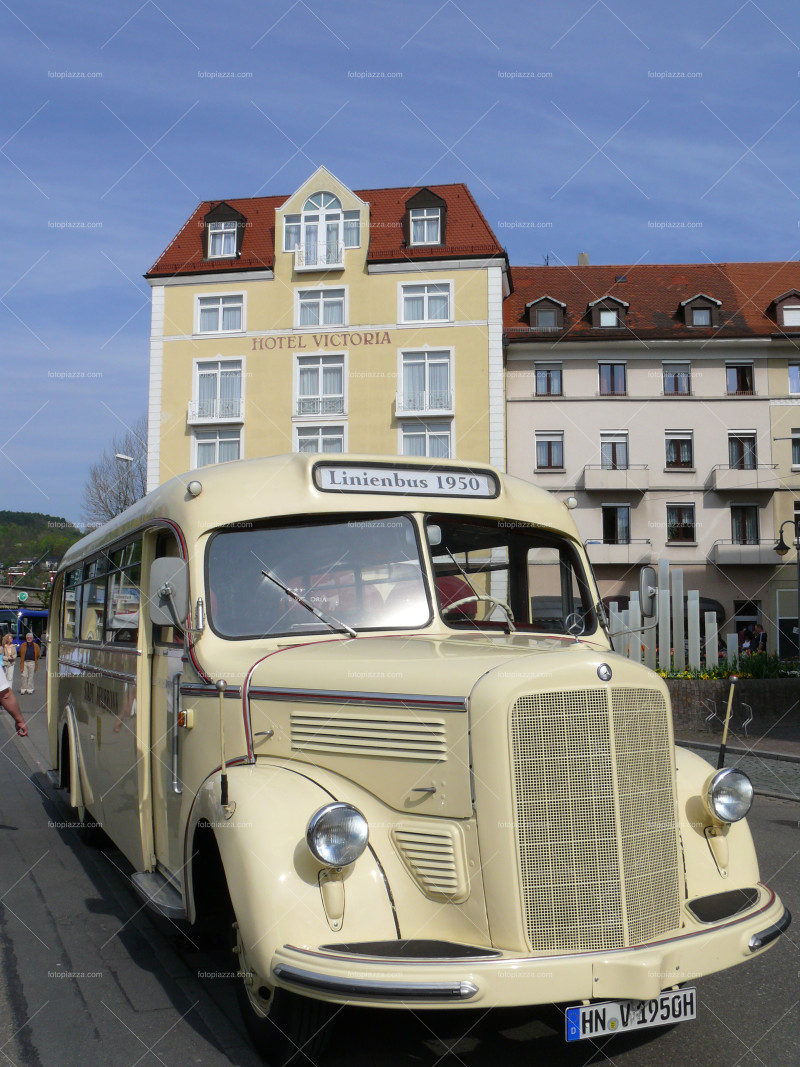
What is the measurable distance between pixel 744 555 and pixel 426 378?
14595 mm

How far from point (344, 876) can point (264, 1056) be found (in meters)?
0.85

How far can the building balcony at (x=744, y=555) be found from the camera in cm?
3909

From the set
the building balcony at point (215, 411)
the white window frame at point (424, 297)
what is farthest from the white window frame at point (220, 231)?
the white window frame at point (424, 297)

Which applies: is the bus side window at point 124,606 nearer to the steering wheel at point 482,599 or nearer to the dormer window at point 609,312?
the steering wheel at point 482,599

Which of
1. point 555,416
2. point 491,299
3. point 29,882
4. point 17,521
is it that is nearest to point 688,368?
point 555,416

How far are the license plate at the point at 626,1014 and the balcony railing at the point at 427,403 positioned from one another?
104 feet

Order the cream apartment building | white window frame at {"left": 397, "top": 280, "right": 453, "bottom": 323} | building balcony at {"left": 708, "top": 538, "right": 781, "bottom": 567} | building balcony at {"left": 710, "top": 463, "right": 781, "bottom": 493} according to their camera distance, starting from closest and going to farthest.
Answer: white window frame at {"left": 397, "top": 280, "right": 453, "bottom": 323} < building balcony at {"left": 708, "top": 538, "right": 781, "bottom": 567} < building balcony at {"left": 710, "top": 463, "right": 781, "bottom": 493} < the cream apartment building

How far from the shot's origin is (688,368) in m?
40.4

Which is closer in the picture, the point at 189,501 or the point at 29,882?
the point at 189,501

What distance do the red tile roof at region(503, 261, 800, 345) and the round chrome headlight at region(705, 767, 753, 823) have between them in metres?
36.4

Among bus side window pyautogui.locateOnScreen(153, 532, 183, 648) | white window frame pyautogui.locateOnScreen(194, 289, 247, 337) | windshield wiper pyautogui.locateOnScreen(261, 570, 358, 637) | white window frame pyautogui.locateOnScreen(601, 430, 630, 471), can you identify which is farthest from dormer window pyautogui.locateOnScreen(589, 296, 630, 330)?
windshield wiper pyautogui.locateOnScreen(261, 570, 358, 637)

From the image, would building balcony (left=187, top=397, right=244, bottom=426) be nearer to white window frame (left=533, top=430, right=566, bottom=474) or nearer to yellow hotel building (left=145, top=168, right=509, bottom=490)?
yellow hotel building (left=145, top=168, right=509, bottom=490)

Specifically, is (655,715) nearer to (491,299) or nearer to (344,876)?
(344,876)

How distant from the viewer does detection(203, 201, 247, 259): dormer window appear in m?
37.6
